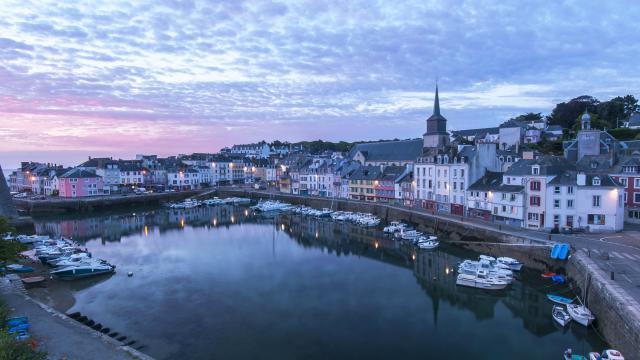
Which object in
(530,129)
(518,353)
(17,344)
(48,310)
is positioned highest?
A: (530,129)

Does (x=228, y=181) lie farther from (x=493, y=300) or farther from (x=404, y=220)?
Result: (x=493, y=300)

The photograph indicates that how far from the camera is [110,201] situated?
69.8 m

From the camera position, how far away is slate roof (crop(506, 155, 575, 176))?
3450cm

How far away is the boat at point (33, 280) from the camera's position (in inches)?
1040

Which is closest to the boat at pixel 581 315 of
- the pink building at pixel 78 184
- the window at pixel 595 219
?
the window at pixel 595 219

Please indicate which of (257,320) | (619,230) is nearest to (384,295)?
(257,320)

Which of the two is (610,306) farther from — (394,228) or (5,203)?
(5,203)

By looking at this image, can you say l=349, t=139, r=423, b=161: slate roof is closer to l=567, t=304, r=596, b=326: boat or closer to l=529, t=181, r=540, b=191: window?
l=529, t=181, r=540, b=191: window

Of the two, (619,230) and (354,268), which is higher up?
(619,230)

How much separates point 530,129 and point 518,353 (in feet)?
216

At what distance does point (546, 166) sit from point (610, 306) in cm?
1878

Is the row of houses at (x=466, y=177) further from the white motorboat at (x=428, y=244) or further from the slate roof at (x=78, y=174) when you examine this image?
the white motorboat at (x=428, y=244)

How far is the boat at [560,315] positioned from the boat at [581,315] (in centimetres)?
27

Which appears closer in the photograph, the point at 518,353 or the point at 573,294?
the point at 518,353
